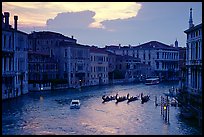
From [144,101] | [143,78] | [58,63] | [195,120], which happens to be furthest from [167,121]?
[143,78]

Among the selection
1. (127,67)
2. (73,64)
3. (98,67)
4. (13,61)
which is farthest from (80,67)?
(13,61)

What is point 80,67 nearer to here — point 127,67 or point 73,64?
point 73,64

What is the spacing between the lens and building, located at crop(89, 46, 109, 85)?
891 inches

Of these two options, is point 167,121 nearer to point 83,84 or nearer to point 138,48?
point 83,84

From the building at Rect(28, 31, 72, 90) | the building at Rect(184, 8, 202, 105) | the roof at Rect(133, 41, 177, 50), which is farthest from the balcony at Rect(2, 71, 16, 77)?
the roof at Rect(133, 41, 177, 50)

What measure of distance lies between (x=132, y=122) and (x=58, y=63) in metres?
12.3

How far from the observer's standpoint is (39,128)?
691 cm

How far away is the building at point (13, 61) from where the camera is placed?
40.9 feet

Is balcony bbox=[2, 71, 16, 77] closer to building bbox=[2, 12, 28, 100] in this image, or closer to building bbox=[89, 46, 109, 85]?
building bbox=[2, 12, 28, 100]

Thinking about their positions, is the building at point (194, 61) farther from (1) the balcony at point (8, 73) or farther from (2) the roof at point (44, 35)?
(2) the roof at point (44, 35)

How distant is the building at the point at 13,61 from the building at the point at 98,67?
25.6ft

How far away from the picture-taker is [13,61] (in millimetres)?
13367

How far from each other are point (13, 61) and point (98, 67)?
10.6 metres

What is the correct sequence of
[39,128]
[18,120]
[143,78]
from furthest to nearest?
[143,78], [18,120], [39,128]
